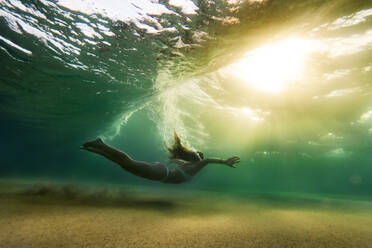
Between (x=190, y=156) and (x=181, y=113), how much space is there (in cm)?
1336

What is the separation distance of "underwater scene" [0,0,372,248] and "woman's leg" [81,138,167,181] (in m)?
0.04

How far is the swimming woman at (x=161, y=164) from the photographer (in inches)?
213

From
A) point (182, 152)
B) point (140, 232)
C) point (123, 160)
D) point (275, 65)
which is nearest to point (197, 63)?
point (275, 65)

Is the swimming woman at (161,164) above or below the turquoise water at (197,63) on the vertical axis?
below

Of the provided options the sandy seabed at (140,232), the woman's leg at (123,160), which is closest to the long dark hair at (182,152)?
the woman's leg at (123,160)

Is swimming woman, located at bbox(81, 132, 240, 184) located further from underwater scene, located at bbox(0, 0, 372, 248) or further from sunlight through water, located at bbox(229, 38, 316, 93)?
sunlight through water, located at bbox(229, 38, 316, 93)

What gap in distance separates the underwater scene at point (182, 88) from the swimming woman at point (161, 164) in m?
0.05

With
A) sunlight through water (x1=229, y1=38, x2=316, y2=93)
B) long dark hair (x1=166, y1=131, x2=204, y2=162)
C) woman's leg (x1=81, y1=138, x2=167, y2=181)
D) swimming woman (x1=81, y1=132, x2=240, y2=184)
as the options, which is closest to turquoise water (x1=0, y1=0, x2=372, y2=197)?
sunlight through water (x1=229, y1=38, x2=316, y2=93)

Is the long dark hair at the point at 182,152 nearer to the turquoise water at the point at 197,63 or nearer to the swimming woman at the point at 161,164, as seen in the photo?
the swimming woman at the point at 161,164

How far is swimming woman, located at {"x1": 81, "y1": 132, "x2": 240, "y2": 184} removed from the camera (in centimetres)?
540

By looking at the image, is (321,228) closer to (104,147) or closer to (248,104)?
(104,147)

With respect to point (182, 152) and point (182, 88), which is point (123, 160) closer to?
point (182, 152)

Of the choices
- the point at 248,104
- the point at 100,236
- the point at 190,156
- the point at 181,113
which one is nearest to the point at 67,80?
the point at 181,113

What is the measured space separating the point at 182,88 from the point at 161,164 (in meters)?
10.2
